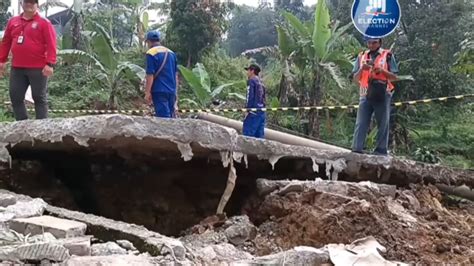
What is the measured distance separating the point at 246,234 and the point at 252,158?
94 centimetres

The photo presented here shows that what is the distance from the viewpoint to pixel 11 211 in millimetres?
3820

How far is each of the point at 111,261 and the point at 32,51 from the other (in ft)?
10.3

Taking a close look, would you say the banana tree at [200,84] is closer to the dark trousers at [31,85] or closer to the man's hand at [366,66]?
the dark trousers at [31,85]

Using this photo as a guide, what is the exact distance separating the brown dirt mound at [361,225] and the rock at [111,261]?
116 centimetres

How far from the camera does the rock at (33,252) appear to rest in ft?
9.68

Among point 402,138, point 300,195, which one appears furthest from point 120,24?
point 300,195

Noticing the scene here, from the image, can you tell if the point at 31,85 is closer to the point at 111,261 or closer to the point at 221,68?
the point at 111,261

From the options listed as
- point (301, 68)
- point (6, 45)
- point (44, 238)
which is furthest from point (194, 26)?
point (44, 238)

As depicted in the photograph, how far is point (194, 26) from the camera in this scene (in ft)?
56.0

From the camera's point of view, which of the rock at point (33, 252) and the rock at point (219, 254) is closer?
the rock at point (33, 252)

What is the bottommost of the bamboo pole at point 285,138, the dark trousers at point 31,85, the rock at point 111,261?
the bamboo pole at point 285,138

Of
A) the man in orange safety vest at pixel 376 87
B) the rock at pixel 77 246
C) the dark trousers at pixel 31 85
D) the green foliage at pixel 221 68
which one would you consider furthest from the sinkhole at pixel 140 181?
the green foliage at pixel 221 68

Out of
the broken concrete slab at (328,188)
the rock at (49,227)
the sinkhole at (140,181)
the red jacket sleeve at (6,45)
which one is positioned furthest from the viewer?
the red jacket sleeve at (6,45)

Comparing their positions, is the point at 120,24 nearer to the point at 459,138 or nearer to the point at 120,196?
the point at 459,138
